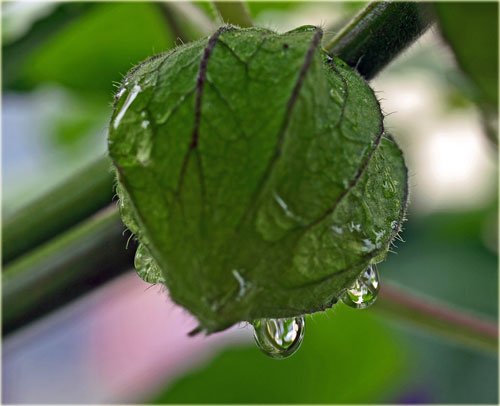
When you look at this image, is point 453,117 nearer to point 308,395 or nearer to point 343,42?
point 308,395

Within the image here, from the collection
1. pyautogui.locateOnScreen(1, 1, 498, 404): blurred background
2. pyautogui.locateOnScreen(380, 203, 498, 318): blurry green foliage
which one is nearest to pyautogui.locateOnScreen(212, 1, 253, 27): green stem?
pyautogui.locateOnScreen(1, 1, 498, 404): blurred background

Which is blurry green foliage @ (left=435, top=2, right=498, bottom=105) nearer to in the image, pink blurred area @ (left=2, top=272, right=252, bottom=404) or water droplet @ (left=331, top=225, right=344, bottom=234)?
water droplet @ (left=331, top=225, right=344, bottom=234)

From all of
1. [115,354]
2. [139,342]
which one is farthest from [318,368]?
[115,354]

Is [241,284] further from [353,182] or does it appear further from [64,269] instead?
[64,269]

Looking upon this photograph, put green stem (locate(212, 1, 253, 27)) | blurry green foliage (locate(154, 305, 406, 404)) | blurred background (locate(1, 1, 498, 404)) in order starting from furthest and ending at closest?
blurry green foliage (locate(154, 305, 406, 404)), blurred background (locate(1, 1, 498, 404)), green stem (locate(212, 1, 253, 27))

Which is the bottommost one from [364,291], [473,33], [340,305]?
[340,305]

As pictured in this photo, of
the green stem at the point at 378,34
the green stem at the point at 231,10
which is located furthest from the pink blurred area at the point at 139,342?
the green stem at the point at 378,34

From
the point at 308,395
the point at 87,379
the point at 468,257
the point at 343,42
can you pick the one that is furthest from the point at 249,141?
the point at 87,379
